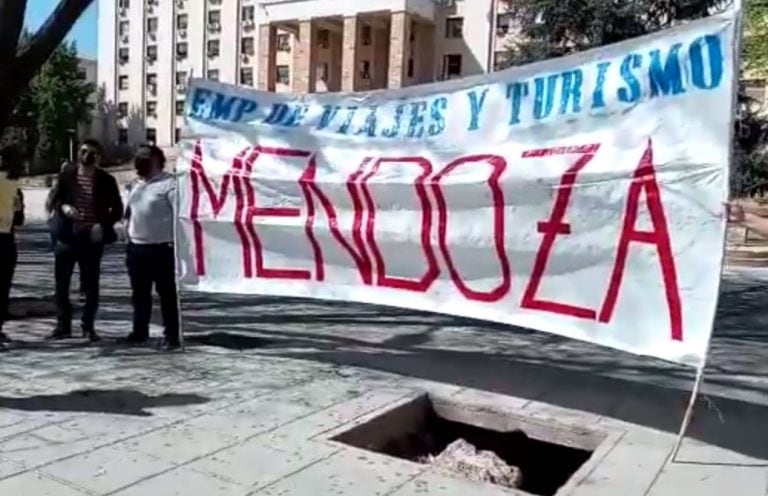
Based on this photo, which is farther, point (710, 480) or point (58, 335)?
point (58, 335)

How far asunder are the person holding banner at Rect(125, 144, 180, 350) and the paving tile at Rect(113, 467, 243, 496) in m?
2.78

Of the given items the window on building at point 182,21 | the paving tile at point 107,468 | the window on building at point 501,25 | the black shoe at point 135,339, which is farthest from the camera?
the window on building at point 182,21

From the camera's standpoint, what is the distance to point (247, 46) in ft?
192

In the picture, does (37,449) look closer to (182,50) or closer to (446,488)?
(446,488)

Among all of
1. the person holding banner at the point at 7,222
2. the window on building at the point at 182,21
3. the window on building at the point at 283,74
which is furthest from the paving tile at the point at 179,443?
the window on building at the point at 182,21

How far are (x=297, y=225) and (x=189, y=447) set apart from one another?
2.06 m

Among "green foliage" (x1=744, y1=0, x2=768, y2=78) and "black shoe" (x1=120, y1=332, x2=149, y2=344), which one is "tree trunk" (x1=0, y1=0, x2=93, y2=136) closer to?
"black shoe" (x1=120, y1=332, x2=149, y2=344)

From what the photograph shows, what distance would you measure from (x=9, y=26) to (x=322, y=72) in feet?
166

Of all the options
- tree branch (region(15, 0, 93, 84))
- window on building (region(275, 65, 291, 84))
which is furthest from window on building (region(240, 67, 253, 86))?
tree branch (region(15, 0, 93, 84))

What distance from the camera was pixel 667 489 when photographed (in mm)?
3783

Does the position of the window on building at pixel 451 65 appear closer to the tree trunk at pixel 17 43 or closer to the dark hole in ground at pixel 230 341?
the tree trunk at pixel 17 43

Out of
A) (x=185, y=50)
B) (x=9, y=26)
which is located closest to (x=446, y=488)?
(x=9, y=26)

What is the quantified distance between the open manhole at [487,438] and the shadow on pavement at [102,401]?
1.17 metres

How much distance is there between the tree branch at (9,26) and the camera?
716 centimetres
